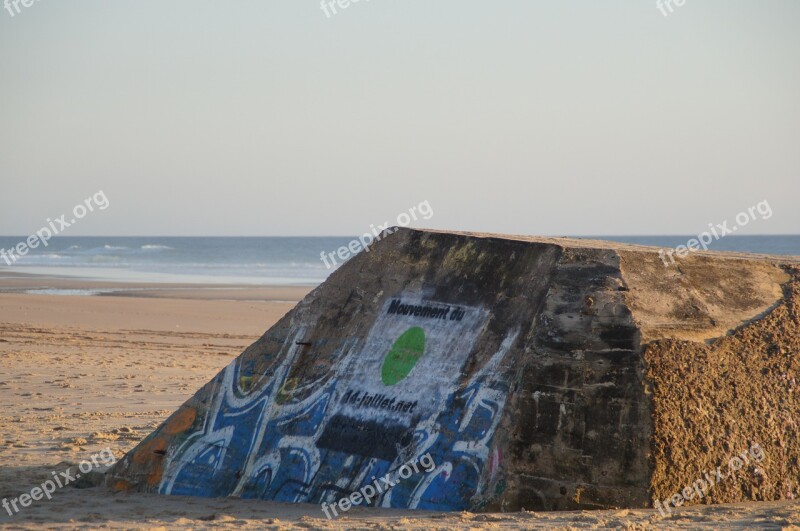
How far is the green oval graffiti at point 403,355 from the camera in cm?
655

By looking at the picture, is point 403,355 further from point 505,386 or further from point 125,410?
point 125,410

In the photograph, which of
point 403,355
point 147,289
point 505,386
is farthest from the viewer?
point 147,289

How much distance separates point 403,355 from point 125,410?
4824 mm

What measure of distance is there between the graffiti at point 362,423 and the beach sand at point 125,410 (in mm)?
201

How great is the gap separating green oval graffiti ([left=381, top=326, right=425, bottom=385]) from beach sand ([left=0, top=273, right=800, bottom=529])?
998 millimetres

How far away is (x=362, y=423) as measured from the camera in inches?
253

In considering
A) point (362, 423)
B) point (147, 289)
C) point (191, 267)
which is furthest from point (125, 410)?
point (191, 267)

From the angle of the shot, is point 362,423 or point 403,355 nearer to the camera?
point 362,423

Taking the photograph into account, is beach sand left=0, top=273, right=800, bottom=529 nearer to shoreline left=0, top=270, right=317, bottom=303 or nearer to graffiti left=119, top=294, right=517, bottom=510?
graffiti left=119, top=294, right=517, bottom=510

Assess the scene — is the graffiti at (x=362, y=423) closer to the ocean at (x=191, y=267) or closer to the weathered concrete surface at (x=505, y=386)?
the weathered concrete surface at (x=505, y=386)

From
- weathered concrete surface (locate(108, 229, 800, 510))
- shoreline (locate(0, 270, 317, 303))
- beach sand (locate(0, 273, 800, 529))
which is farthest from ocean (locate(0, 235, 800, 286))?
weathered concrete surface (locate(108, 229, 800, 510))

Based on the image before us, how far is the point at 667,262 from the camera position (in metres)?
6.51

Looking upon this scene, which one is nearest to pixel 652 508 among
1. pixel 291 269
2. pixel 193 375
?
pixel 193 375

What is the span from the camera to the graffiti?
594cm
